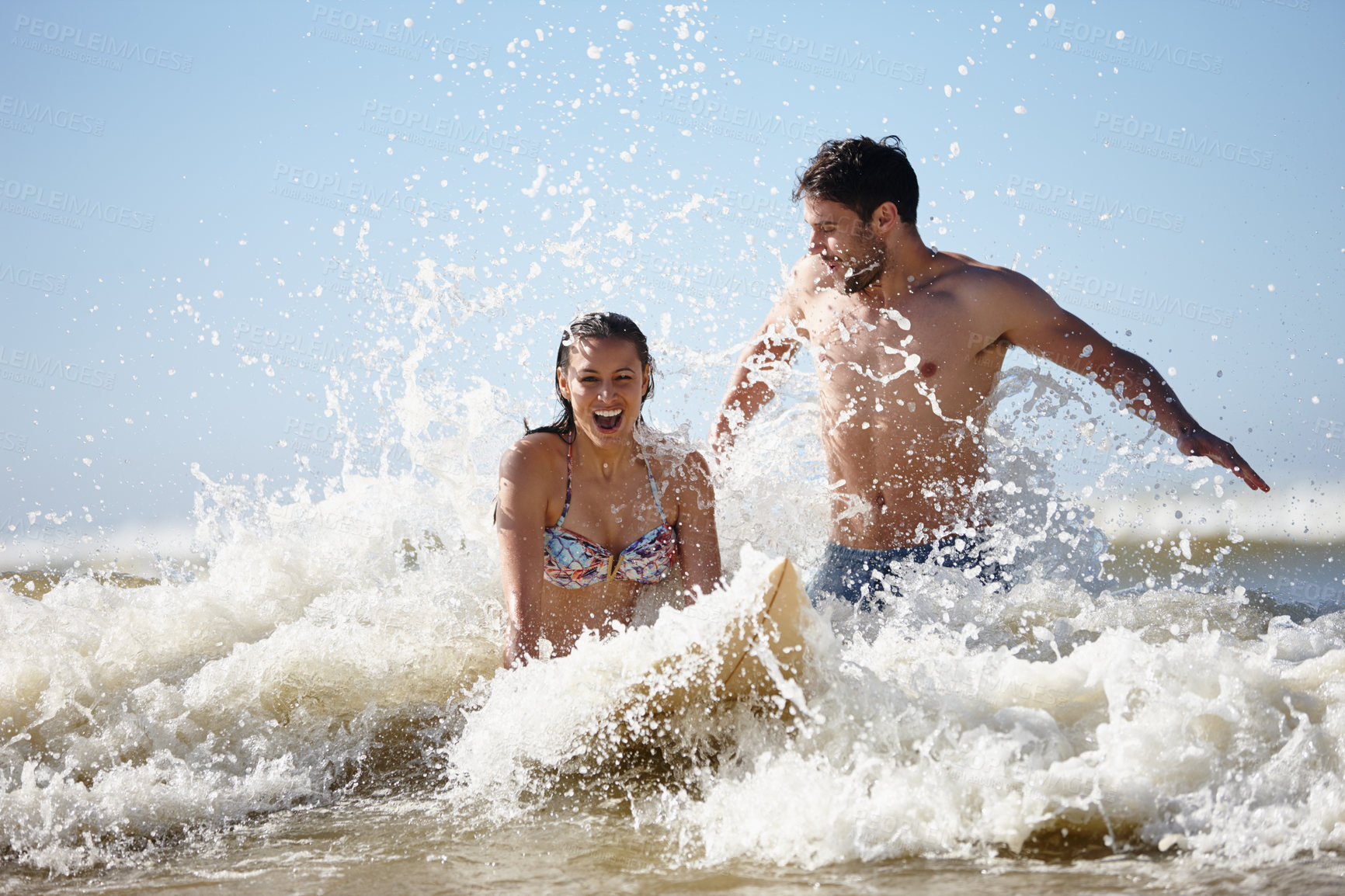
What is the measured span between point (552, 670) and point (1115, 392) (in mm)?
2726

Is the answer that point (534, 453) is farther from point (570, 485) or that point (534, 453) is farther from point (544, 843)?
point (544, 843)

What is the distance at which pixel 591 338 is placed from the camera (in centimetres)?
379

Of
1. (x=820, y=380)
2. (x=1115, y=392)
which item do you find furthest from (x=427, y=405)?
(x=1115, y=392)

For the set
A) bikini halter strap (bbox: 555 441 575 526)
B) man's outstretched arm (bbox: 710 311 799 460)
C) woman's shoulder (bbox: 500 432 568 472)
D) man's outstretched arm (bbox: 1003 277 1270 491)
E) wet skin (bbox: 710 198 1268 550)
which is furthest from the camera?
man's outstretched arm (bbox: 710 311 799 460)

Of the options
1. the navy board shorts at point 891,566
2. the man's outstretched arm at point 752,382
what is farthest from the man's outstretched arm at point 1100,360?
the man's outstretched arm at point 752,382

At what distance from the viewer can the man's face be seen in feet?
14.7

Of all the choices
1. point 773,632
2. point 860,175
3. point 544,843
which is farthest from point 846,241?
point 544,843

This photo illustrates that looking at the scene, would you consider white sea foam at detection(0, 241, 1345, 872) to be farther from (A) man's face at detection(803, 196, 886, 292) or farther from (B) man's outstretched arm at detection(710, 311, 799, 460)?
(A) man's face at detection(803, 196, 886, 292)

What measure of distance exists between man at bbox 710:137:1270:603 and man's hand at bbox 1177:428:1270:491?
246 millimetres

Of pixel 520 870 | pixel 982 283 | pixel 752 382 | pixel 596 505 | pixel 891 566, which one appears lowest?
pixel 520 870

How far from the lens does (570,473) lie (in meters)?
3.94

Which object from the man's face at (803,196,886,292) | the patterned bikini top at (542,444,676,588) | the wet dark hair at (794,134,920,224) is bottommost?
the patterned bikini top at (542,444,676,588)

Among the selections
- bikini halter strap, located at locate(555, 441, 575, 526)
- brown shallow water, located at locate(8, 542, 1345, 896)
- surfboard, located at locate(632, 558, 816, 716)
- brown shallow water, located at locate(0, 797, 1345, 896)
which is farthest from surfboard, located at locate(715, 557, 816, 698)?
bikini halter strap, located at locate(555, 441, 575, 526)

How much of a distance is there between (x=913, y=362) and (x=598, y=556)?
66.0 inches
